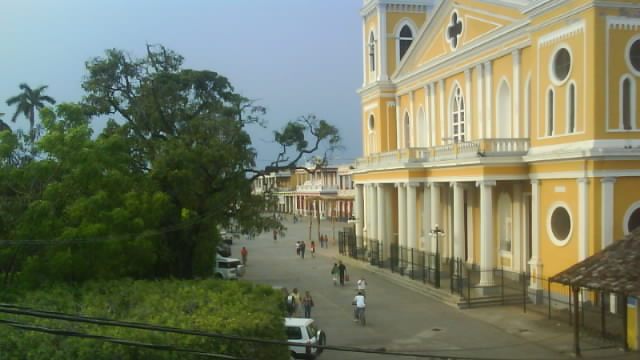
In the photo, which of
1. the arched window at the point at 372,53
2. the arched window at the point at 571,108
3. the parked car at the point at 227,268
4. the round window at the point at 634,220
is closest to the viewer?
the round window at the point at 634,220

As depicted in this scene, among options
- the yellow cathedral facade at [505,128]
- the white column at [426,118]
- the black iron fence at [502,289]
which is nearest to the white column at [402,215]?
the yellow cathedral facade at [505,128]

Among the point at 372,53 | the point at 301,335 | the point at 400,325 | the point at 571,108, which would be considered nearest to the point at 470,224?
the point at 571,108

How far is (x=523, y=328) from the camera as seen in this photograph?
2189 cm

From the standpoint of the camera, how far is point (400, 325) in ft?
75.9

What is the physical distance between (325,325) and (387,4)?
25.1m

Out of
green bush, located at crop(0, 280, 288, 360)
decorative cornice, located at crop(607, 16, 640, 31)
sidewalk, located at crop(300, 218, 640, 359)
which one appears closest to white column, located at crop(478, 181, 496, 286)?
sidewalk, located at crop(300, 218, 640, 359)

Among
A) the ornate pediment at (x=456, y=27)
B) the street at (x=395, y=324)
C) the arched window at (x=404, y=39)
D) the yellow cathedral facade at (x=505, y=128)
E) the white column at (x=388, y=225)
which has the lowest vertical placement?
the street at (x=395, y=324)

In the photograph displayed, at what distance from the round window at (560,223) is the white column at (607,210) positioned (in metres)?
1.88

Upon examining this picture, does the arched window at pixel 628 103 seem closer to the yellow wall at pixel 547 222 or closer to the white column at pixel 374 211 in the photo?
the yellow wall at pixel 547 222

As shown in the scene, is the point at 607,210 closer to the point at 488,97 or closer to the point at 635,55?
the point at 635,55

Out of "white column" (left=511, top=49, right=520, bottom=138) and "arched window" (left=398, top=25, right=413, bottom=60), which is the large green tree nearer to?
"white column" (left=511, top=49, right=520, bottom=138)

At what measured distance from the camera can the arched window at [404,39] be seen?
43156 mm

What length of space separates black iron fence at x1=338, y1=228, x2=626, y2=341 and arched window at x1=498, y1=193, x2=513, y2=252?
4.23 ft

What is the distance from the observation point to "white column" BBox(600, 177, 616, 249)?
2233 centimetres
